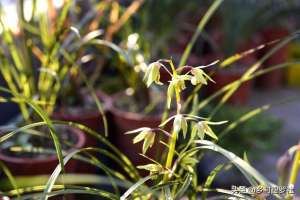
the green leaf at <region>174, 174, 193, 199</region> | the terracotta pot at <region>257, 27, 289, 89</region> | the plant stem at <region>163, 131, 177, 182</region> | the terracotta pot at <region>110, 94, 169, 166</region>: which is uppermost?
the terracotta pot at <region>257, 27, 289, 89</region>

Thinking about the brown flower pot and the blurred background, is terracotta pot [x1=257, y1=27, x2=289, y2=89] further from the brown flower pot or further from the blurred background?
the brown flower pot

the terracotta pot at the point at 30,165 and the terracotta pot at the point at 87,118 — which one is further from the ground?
the terracotta pot at the point at 87,118

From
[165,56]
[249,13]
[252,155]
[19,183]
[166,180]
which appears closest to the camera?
[166,180]

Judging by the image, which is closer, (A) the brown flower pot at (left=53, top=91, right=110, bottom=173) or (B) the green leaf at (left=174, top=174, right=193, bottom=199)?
(B) the green leaf at (left=174, top=174, right=193, bottom=199)

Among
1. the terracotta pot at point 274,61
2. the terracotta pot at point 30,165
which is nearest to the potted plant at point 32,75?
the terracotta pot at point 30,165

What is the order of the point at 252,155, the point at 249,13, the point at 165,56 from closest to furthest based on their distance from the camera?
1. the point at 252,155
2. the point at 165,56
3. the point at 249,13

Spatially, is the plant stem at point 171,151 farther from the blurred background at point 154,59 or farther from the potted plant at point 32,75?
the potted plant at point 32,75

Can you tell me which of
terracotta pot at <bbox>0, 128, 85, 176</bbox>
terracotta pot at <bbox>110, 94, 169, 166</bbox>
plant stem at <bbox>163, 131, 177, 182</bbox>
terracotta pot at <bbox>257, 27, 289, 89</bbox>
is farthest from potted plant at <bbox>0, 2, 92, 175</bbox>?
terracotta pot at <bbox>257, 27, 289, 89</bbox>

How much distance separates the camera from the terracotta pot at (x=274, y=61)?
264cm

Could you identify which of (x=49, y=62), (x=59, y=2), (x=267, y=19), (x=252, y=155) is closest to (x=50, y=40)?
(x=49, y=62)

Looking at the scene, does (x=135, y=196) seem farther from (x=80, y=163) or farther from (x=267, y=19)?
(x=267, y=19)

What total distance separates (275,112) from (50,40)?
54.8 inches

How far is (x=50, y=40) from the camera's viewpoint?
1271 mm

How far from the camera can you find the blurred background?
137 centimetres
